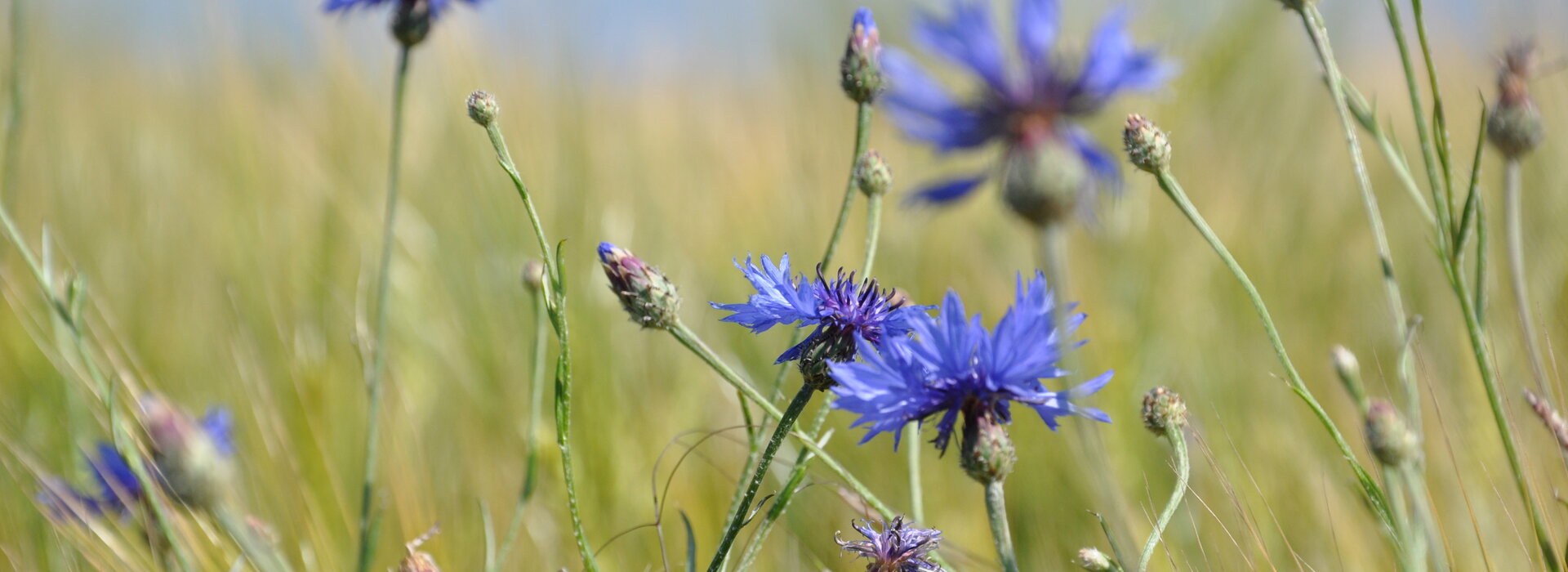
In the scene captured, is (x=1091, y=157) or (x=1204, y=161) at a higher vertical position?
(x=1204, y=161)

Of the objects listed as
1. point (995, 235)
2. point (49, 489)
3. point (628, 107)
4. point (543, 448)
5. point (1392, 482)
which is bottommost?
point (1392, 482)

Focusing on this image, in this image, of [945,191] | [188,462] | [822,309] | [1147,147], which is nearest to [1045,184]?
[945,191]

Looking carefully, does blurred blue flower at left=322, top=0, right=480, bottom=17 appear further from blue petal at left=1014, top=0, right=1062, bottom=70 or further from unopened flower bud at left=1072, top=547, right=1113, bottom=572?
unopened flower bud at left=1072, top=547, right=1113, bottom=572

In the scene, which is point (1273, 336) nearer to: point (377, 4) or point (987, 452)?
point (987, 452)

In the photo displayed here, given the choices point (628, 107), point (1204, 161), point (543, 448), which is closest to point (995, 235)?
point (1204, 161)

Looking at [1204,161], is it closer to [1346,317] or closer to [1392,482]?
[1346,317]

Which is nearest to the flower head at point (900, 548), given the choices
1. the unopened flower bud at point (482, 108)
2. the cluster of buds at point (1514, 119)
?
the unopened flower bud at point (482, 108)

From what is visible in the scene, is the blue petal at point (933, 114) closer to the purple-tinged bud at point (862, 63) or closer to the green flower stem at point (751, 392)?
the purple-tinged bud at point (862, 63)

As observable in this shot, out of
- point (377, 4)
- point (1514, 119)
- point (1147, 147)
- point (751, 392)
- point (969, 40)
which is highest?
point (969, 40)
